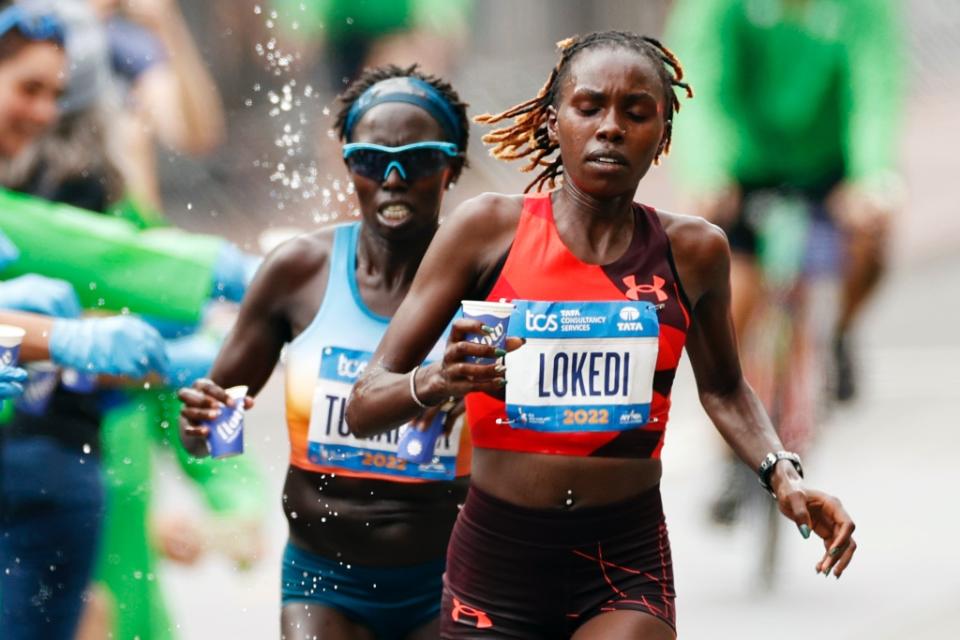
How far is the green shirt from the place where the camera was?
8102mm

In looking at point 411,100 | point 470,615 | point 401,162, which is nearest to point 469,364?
point 470,615

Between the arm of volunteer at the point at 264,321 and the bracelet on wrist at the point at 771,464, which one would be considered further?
the arm of volunteer at the point at 264,321

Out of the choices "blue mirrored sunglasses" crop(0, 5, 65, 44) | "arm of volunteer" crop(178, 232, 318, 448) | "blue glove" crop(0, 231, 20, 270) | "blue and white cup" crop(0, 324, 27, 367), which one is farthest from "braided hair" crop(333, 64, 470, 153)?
"blue mirrored sunglasses" crop(0, 5, 65, 44)

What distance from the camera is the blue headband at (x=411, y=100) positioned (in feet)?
16.6

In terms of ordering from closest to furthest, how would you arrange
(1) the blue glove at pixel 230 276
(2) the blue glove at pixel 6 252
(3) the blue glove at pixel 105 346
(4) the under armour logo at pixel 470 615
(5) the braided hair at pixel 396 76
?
(4) the under armour logo at pixel 470 615 → (5) the braided hair at pixel 396 76 → (3) the blue glove at pixel 105 346 → (2) the blue glove at pixel 6 252 → (1) the blue glove at pixel 230 276

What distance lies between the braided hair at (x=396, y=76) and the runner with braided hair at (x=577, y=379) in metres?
1.03

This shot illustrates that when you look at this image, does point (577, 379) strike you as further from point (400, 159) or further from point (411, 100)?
point (411, 100)

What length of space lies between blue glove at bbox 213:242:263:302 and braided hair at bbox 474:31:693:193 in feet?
5.93

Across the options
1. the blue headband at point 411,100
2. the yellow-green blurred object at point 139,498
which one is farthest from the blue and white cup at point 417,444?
the yellow-green blurred object at point 139,498

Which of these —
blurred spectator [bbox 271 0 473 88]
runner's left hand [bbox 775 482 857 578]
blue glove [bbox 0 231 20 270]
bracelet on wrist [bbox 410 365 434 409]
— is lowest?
runner's left hand [bbox 775 482 857 578]

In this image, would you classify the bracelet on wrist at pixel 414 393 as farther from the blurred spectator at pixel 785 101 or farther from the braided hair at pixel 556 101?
the blurred spectator at pixel 785 101

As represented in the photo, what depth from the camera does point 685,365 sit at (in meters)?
12.9

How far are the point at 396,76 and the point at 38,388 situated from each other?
54.6 inches

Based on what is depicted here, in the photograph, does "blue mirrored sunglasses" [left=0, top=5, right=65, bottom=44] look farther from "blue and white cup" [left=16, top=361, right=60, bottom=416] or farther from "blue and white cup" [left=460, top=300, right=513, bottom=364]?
"blue and white cup" [left=460, top=300, right=513, bottom=364]
